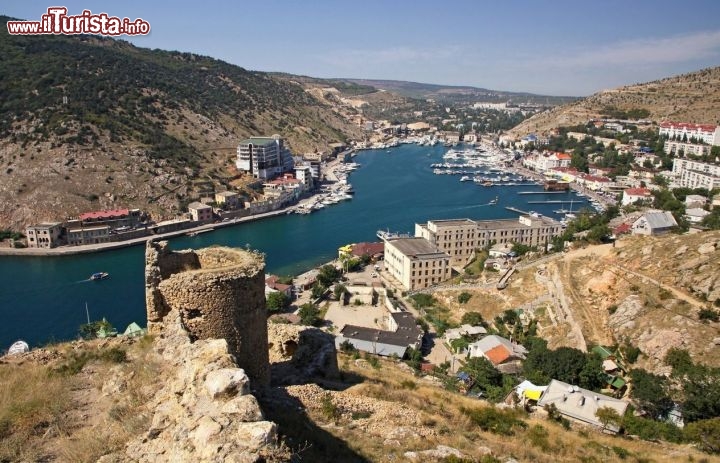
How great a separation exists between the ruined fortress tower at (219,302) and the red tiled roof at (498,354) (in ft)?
49.2

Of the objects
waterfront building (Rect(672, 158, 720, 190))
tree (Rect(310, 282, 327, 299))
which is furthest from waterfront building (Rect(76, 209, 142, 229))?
waterfront building (Rect(672, 158, 720, 190))

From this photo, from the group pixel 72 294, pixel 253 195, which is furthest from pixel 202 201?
pixel 72 294

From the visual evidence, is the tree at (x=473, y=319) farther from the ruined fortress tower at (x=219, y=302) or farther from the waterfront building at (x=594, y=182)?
the waterfront building at (x=594, y=182)

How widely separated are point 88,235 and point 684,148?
77.1 m

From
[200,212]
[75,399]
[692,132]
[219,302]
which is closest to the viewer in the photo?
[75,399]

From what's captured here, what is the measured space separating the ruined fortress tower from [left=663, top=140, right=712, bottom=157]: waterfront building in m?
78.1

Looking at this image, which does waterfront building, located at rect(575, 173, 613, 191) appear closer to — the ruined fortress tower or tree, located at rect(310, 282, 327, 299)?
tree, located at rect(310, 282, 327, 299)

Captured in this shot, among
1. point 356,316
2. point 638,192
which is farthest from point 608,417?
point 638,192

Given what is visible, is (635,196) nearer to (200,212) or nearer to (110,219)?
(200,212)

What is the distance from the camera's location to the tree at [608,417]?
43.2ft

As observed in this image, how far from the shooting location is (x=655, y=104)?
101 meters

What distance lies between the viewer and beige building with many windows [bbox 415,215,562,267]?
128 ft

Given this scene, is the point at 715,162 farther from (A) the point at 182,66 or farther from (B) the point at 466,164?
(A) the point at 182,66

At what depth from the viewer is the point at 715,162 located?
201 ft
